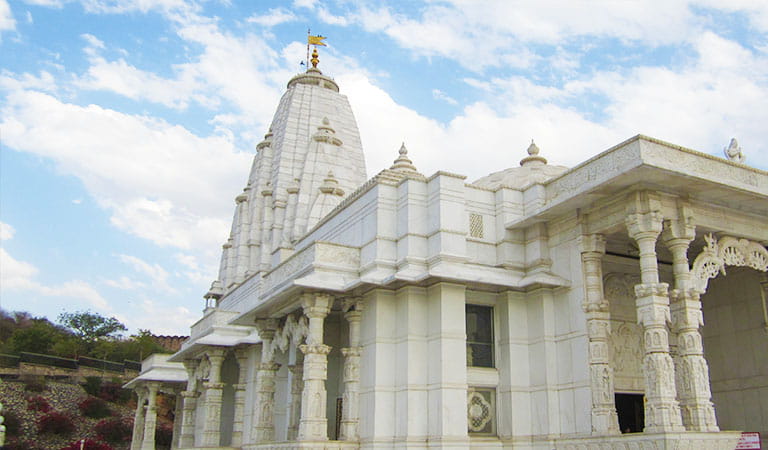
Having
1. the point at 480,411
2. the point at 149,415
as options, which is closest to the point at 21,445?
the point at 149,415

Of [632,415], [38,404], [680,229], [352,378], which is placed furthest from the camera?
[38,404]

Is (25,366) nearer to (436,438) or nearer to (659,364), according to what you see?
(436,438)

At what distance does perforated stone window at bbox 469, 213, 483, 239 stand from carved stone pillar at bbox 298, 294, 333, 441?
3.73 m

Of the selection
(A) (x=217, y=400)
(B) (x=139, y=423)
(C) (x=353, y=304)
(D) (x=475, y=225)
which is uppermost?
(D) (x=475, y=225)

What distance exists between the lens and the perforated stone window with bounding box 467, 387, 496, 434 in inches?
596

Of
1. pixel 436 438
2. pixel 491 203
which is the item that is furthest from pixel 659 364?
pixel 491 203

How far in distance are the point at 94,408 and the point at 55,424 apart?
4.55 metres

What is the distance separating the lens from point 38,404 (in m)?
41.9

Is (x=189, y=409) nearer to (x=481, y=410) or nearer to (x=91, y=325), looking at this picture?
(x=481, y=410)

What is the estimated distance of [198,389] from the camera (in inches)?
1072

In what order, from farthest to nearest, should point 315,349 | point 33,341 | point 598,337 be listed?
point 33,341 < point 315,349 < point 598,337

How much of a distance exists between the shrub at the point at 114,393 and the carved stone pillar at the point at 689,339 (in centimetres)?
4330

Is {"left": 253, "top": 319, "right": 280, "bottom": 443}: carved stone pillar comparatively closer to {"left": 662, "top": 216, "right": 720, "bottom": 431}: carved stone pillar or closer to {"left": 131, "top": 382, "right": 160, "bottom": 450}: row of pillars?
{"left": 662, "top": 216, "right": 720, "bottom": 431}: carved stone pillar

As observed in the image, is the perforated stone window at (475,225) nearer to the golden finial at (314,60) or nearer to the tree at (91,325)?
the golden finial at (314,60)
